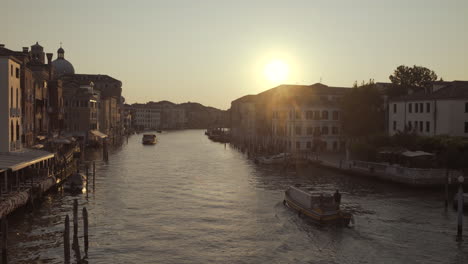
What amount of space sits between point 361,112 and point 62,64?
91.7 meters

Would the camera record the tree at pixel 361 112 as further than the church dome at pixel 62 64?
No

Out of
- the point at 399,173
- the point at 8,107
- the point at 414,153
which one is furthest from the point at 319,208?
the point at 8,107

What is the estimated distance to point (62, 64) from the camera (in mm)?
130875

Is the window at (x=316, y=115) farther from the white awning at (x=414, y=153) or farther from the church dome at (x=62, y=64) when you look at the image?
the church dome at (x=62, y=64)

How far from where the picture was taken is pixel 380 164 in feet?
152

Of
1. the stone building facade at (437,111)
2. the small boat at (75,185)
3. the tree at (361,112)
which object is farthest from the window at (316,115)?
the small boat at (75,185)

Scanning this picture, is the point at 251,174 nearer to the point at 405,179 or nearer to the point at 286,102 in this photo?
→ the point at 405,179

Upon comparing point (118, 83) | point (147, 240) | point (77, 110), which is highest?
point (118, 83)

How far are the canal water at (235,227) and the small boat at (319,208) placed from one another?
0.66 m

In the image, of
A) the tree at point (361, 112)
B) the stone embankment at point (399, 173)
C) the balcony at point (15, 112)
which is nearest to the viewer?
the balcony at point (15, 112)

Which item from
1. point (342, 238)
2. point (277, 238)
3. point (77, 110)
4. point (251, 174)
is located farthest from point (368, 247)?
point (77, 110)

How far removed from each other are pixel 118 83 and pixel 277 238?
14087cm

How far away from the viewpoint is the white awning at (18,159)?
3008cm

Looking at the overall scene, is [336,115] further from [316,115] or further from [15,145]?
[15,145]
